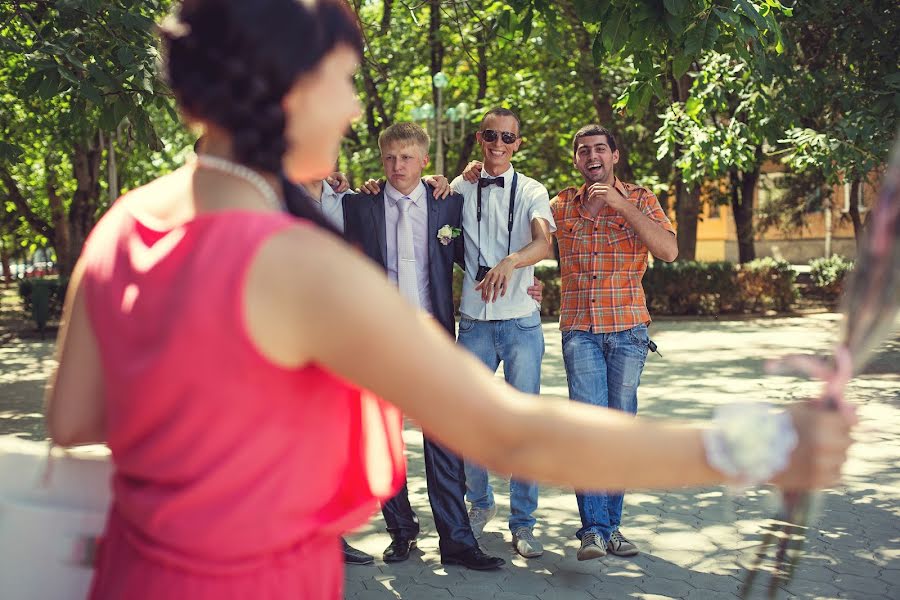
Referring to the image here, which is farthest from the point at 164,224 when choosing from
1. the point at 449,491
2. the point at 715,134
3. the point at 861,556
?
the point at 715,134

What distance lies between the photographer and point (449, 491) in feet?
18.4

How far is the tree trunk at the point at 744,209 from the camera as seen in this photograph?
2762 cm

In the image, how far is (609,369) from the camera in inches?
234

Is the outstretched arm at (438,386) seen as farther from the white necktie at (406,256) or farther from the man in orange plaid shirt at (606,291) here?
the man in orange plaid shirt at (606,291)

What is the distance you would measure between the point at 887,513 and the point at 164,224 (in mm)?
6288

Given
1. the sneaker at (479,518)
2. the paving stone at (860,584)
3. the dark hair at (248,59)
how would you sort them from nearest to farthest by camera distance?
the dark hair at (248,59), the paving stone at (860,584), the sneaker at (479,518)

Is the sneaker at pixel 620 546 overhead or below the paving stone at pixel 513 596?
overhead

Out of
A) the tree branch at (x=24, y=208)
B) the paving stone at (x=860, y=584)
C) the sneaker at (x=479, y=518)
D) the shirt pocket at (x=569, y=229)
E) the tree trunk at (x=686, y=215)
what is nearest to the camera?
the paving stone at (x=860, y=584)

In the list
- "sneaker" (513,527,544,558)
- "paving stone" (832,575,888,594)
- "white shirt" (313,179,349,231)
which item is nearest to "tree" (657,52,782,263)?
"white shirt" (313,179,349,231)

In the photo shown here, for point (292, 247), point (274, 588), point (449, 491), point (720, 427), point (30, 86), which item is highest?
point (30, 86)

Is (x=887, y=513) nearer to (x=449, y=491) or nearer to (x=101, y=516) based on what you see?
(x=449, y=491)

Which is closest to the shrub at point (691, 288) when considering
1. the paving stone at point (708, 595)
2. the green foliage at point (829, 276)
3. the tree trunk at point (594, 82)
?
the tree trunk at point (594, 82)

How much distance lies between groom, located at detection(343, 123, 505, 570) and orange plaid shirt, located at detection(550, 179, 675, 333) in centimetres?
74

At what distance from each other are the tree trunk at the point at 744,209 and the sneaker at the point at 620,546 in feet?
74.5
